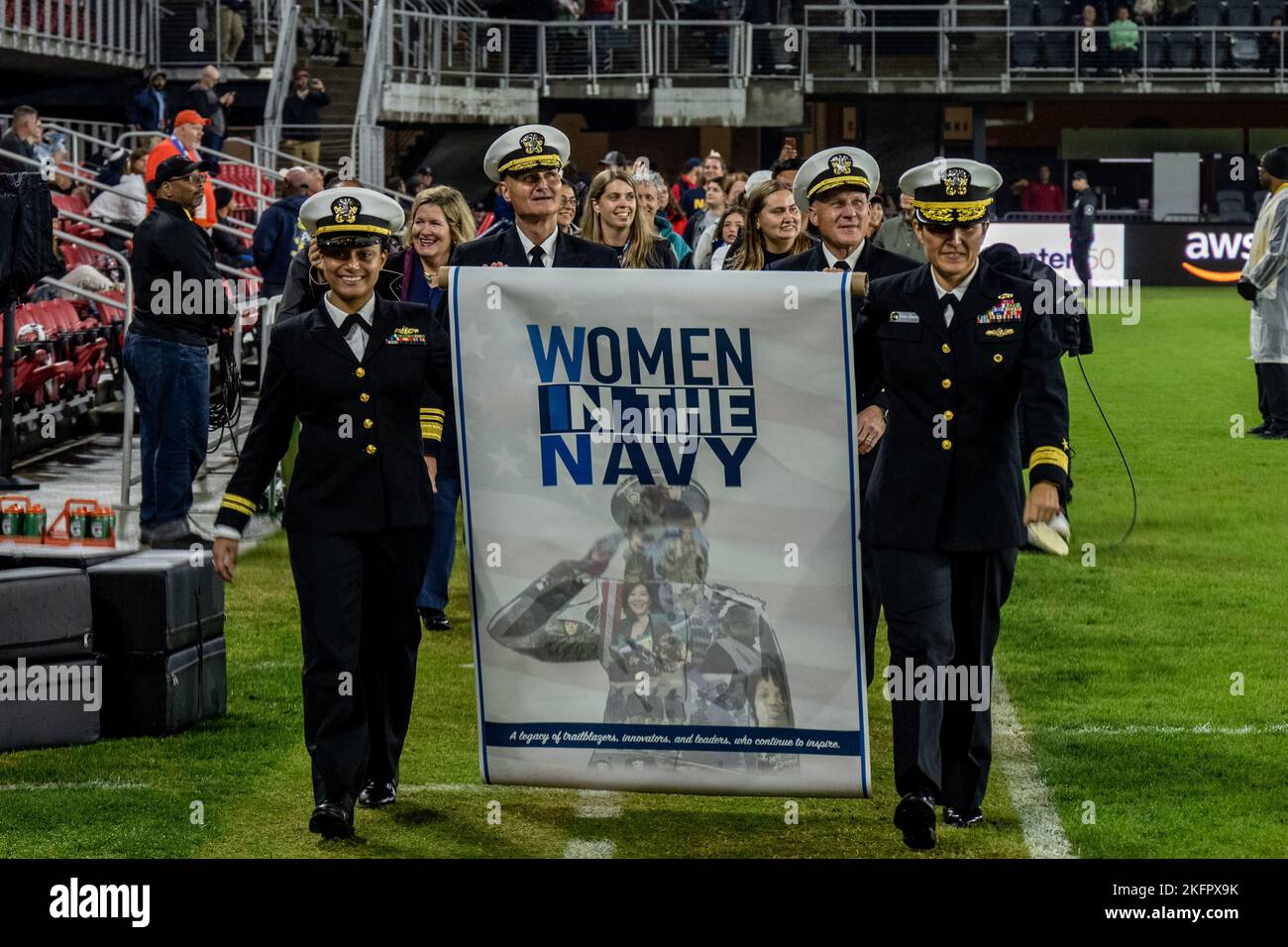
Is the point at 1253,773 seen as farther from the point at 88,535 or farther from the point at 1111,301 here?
the point at 1111,301

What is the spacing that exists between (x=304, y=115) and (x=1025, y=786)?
2351 centimetres

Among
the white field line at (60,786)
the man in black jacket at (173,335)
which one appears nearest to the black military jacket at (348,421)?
the white field line at (60,786)

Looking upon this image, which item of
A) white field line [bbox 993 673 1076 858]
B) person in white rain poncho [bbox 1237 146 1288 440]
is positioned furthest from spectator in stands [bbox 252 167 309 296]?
white field line [bbox 993 673 1076 858]

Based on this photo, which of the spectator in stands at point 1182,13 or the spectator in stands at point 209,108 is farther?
the spectator in stands at point 1182,13

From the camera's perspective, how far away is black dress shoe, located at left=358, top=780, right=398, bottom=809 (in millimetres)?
6609

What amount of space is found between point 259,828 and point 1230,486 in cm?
947

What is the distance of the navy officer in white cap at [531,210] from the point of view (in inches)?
299

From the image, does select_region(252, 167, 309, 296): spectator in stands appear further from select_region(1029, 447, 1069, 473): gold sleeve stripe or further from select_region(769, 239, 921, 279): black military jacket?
select_region(1029, 447, 1069, 473): gold sleeve stripe

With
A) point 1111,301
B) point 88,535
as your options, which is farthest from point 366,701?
point 1111,301

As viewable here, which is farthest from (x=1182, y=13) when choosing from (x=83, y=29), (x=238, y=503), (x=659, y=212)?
(x=238, y=503)

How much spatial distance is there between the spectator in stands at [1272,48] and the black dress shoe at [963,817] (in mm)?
35227

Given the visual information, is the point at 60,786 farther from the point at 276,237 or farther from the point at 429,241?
the point at 276,237

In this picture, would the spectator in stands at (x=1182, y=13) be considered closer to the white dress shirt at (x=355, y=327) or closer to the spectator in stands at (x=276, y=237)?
the spectator in stands at (x=276, y=237)

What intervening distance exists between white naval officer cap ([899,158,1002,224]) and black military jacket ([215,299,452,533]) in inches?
58.7
